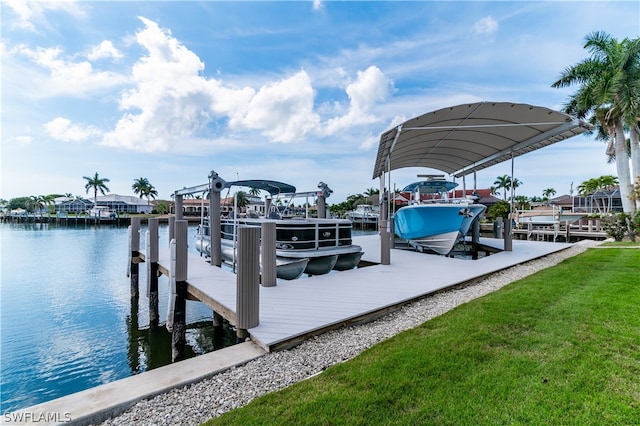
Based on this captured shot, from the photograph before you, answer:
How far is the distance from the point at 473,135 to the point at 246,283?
1056cm

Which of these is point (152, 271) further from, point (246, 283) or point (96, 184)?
point (96, 184)

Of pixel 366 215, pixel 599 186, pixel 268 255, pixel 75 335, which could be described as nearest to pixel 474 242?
pixel 268 255

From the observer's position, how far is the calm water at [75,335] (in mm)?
5309

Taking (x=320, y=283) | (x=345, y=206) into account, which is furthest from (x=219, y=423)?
(x=345, y=206)

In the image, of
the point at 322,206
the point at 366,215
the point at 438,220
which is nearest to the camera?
the point at 438,220

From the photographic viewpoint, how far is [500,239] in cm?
1595

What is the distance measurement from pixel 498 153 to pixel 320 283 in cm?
1057

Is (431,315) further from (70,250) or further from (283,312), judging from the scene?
(70,250)

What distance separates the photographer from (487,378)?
2783 mm

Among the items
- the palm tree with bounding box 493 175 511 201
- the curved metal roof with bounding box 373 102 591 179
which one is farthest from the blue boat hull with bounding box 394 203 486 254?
the palm tree with bounding box 493 175 511 201

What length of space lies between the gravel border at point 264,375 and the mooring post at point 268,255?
222cm

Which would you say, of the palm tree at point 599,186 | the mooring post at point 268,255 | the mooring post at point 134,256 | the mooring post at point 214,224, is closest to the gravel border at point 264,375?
the mooring post at point 268,255

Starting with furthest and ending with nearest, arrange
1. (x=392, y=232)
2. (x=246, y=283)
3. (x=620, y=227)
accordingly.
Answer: (x=620, y=227) → (x=392, y=232) → (x=246, y=283)

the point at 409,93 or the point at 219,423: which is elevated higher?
the point at 409,93
